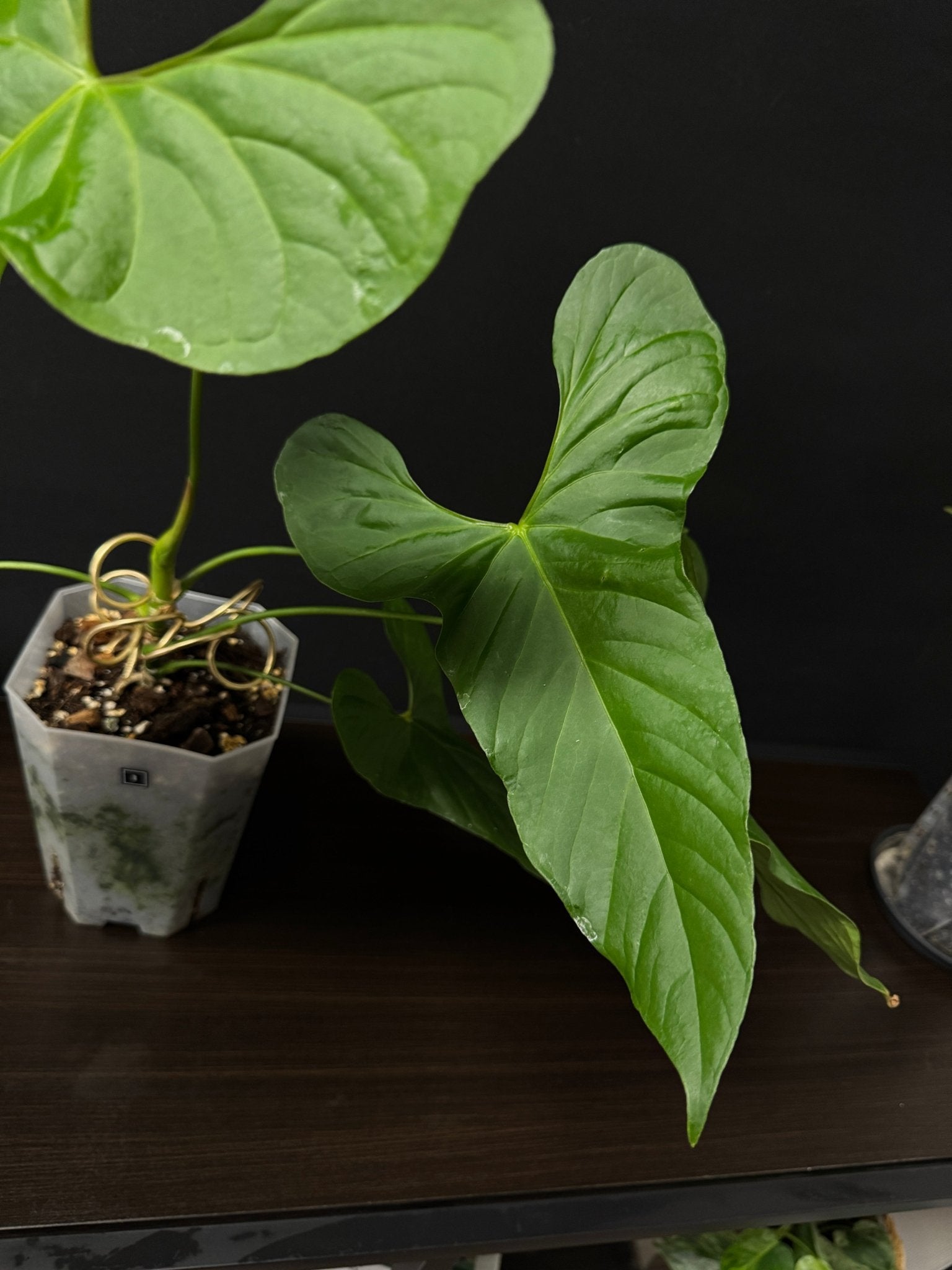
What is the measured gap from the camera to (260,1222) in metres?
0.55

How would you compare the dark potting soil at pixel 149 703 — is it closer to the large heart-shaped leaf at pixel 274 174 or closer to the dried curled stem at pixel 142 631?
the dried curled stem at pixel 142 631

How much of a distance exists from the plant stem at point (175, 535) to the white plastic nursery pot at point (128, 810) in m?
0.09

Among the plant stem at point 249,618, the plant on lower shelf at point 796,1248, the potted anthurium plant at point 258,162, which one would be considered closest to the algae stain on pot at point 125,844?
the plant stem at point 249,618

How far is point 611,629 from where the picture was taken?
524 millimetres

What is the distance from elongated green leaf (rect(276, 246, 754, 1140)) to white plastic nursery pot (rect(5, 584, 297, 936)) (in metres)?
0.17

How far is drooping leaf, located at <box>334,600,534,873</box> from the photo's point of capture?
66 cm

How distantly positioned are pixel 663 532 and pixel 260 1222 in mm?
447

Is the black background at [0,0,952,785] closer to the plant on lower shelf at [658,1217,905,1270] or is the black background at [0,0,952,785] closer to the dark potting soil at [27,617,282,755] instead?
the dark potting soil at [27,617,282,755]

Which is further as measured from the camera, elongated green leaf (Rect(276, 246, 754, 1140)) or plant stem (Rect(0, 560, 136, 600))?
plant stem (Rect(0, 560, 136, 600))

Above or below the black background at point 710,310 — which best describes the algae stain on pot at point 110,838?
below

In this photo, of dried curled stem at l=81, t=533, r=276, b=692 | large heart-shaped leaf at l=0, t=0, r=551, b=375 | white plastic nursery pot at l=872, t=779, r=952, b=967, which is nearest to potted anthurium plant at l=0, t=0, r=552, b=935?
large heart-shaped leaf at l=0, t=0, r=551, b=375

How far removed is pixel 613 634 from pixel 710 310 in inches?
20.5

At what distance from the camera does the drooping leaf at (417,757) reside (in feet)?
2.18

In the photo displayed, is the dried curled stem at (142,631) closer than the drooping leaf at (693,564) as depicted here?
Yes
